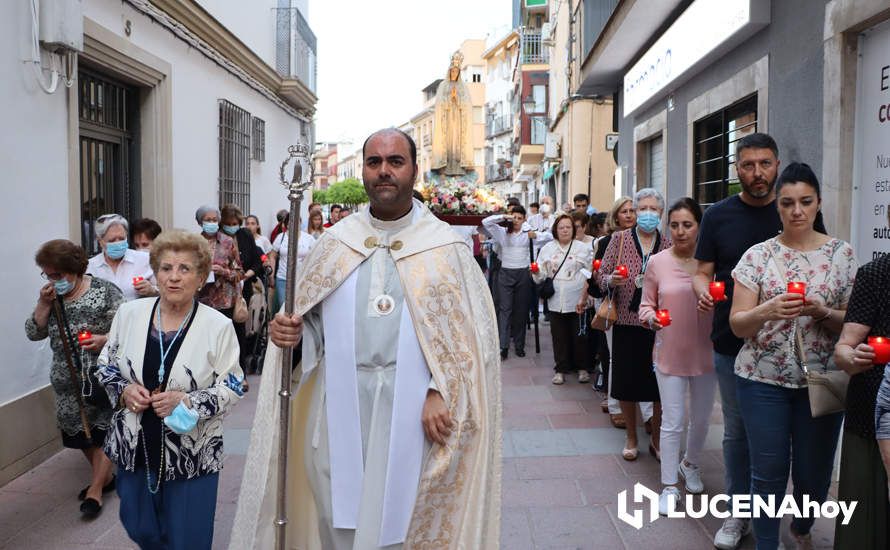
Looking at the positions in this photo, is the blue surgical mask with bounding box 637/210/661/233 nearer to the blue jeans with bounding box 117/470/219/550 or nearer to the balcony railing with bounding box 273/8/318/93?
the blue jeans with bounding box 117/470/219/550

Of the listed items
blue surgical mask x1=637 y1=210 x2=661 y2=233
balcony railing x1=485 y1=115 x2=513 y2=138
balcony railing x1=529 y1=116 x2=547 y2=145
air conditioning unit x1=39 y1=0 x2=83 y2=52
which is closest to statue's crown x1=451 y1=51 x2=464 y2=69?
air conditioning unit x1=39 y1=0 x2=83 y2=52

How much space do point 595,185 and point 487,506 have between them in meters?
20.3

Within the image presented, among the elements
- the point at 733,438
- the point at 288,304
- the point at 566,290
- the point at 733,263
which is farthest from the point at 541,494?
the point at 566,290

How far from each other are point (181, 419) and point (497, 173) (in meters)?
53.8

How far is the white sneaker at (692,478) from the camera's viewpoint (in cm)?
521

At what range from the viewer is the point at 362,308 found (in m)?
3.25

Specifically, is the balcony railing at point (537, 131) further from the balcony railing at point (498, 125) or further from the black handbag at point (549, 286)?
the black handbag at point (549, 286)

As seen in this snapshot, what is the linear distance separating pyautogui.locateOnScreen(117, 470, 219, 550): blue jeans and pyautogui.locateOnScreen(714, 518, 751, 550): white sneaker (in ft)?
8.55

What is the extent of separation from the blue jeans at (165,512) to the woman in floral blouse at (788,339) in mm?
2521

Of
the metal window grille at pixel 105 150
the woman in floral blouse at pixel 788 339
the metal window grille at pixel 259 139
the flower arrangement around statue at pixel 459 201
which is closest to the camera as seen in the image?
the woman in floral blouse at pixel 788 339

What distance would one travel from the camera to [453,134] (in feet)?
58.7

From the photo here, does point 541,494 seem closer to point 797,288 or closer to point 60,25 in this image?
point 797,288

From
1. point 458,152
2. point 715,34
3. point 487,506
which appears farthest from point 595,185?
point 487,506

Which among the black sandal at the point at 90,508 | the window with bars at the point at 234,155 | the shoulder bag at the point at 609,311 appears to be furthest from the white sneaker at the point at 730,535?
the window with bars at the point at 234,155
